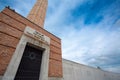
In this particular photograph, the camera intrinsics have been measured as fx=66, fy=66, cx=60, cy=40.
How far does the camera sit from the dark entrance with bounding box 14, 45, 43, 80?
3.55 m

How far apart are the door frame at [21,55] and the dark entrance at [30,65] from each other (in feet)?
1.03

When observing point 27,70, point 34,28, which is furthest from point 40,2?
point 27,70

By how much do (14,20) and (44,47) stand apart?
2.44m

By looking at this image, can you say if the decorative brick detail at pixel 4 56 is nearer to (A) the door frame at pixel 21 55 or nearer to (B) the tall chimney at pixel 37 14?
(A) the door frame at pixel 21 55

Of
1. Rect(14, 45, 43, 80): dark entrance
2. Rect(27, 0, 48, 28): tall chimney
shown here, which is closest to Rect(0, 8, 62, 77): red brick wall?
Rect(14, 45, 43, 80): dark entrance

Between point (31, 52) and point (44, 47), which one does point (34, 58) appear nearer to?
point (31, 52)

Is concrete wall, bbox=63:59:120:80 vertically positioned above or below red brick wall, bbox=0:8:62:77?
below

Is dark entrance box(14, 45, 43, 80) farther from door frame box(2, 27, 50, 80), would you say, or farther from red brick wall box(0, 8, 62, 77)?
red brick wall box(0, 8, 62, 77)

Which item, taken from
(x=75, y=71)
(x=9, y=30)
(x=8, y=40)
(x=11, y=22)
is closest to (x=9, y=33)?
(x=9, y=30)

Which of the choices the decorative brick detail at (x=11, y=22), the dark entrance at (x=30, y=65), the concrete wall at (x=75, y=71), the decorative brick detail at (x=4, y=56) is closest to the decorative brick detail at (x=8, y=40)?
the decorative brick detail at (x=4, y=56)

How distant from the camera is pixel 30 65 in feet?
13.3

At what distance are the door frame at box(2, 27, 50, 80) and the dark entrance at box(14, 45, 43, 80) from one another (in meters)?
0.31

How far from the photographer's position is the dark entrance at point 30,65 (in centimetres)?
355

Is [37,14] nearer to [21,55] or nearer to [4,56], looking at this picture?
[21,55]
